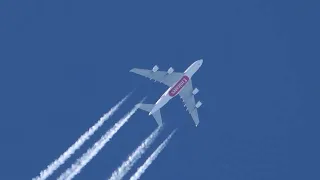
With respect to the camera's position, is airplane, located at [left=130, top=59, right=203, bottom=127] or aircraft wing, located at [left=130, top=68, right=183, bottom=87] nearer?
aircraft wing, located at [left=130, top=68, right=183, bottom=87]

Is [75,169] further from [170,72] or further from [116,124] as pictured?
[170,72]

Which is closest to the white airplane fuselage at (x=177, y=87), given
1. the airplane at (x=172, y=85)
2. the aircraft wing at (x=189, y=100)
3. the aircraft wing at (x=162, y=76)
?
the airplane at (x=172, y=85)

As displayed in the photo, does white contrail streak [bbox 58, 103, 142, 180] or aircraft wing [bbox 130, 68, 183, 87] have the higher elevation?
aircraft wing [bbox 130, 68, 183, 87]

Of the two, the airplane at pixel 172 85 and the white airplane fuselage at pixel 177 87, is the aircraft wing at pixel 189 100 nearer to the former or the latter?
the airplane at pixel 172 85

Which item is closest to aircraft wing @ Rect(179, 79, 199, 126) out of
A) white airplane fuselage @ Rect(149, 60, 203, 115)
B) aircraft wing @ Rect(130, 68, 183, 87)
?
white airplane fuselage @ Rect(149, 60, 203, 115)

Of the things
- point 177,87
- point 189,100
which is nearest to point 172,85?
point 177,87

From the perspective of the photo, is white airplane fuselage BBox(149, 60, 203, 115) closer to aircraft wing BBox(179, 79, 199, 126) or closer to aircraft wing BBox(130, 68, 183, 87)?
aircraft wing BBox(130, 68, 183, 87)

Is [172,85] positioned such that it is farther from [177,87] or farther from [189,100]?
[189,100]
